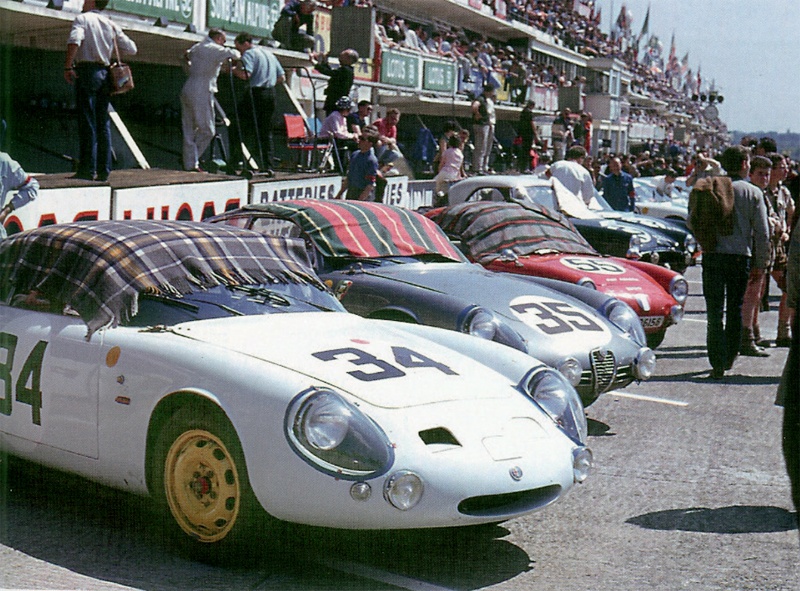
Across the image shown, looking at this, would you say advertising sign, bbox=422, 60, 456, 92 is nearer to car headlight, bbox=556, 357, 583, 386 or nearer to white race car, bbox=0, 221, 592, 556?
car headlight, bbox=556, 357, 583, 386

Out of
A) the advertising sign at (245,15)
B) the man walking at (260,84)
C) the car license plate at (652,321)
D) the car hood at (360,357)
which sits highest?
the advertising sign at (245,15)

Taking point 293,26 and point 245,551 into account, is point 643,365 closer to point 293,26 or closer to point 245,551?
point 245,551

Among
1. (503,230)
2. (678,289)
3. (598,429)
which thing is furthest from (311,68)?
(598,429)

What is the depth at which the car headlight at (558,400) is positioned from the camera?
15.5ft

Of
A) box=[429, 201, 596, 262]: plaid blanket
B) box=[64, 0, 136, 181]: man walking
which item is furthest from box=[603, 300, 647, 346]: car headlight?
box=[64, 0, 136, 181]: man walking

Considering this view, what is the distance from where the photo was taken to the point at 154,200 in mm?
9273

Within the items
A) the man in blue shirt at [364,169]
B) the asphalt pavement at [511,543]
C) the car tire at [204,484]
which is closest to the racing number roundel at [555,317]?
the asphalt pavement at [511,543]

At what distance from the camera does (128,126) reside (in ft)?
52.6

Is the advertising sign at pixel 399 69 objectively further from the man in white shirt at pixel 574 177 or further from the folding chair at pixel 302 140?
the man in white shirt at pixel 574 177

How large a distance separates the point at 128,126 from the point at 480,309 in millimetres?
10892

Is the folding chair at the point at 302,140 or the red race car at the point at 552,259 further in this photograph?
the folding chair at the point at 302,140

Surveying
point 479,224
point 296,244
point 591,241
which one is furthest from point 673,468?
point 591,241

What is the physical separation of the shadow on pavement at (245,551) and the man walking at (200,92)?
7515mm

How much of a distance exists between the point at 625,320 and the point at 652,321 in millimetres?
1727
